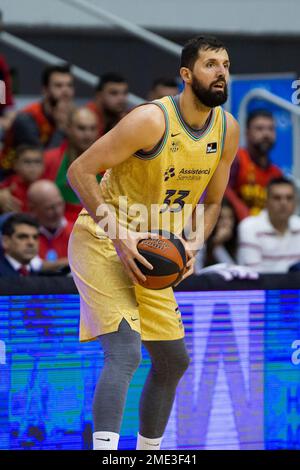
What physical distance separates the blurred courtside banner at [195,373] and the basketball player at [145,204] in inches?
25.2

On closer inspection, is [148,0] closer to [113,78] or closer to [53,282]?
[113,78]

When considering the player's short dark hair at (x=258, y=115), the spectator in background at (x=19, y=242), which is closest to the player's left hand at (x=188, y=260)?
the spectator in background at (x=19, y=242)

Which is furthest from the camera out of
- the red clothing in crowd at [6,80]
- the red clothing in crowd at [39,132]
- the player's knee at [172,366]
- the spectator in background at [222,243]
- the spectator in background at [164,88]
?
the spectator in background at [164,88]

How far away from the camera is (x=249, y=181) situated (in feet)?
30.3

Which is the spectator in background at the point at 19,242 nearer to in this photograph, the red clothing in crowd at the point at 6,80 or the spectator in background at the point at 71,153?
the spectator in background at the point at 71,153

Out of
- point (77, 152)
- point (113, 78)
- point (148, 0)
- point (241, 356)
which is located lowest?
point (241, 356)

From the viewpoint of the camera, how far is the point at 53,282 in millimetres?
6191

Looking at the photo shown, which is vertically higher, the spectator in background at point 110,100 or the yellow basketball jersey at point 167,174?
the spectator in background at point 110,100

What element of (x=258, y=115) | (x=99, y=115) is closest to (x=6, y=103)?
(x=99, y=115)

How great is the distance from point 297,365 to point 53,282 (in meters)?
1.46

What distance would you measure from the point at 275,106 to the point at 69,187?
2529 millimetres

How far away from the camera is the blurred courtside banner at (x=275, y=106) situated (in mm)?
10078
